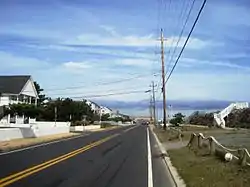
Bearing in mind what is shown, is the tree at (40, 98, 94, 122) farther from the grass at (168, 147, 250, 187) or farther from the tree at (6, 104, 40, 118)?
the grass at (168, 147, 250, 187)

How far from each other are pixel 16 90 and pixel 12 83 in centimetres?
324

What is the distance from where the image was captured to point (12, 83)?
263 ft

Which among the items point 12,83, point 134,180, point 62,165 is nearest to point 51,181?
point 134,180

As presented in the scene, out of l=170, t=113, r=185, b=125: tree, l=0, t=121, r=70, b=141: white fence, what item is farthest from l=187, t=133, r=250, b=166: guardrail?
l=170, t=113, r=185, b=125: tree

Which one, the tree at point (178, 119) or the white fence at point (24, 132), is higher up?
the tree at point (178, 119)

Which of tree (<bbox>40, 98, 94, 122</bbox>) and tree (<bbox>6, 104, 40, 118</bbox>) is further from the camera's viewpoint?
tree (<bbox>40, 98, 94, 122</bbox>)

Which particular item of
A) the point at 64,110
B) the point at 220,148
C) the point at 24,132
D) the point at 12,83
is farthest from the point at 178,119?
the point at 220,148

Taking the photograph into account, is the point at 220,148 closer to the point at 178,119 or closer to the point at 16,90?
the point at 16,90

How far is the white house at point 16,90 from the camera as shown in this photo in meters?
76.5

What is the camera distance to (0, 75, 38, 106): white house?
76.5 meters

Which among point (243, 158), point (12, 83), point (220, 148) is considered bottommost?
point (243, 158)

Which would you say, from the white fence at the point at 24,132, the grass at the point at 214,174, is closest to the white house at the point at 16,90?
the white fence at the point at 24,132

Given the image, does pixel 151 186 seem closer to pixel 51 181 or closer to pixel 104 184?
pixel 104 184

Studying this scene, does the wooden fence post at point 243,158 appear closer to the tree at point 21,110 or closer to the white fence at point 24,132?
the white fence at point 24,132
